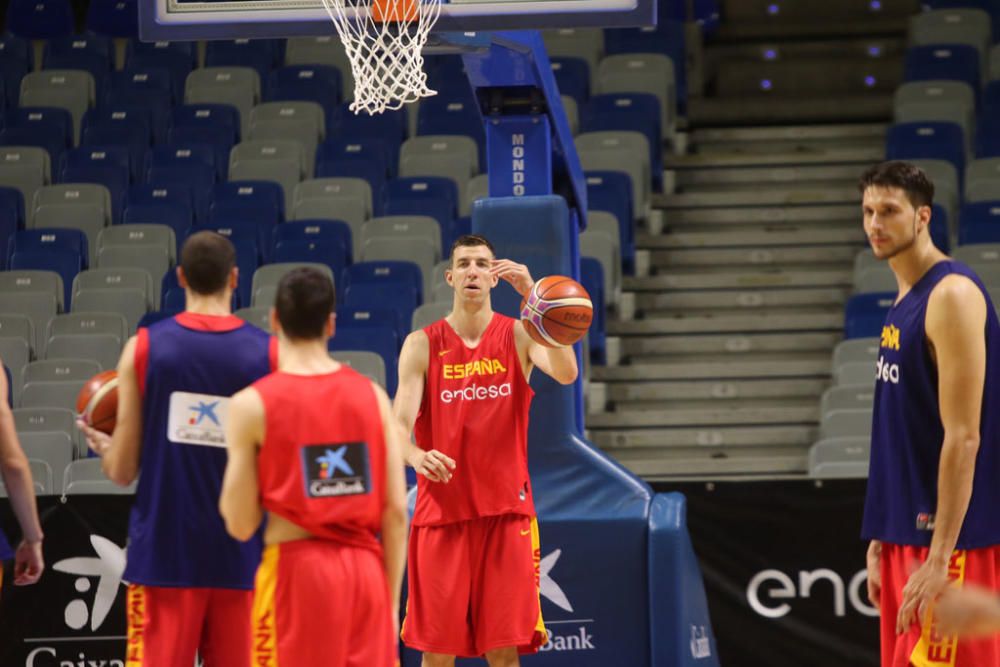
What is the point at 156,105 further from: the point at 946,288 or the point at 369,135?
the point at 946,288

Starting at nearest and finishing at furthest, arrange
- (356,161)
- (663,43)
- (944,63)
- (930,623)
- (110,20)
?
(930,623) → (356,161) → (944,63) → (663,43) → (110,20)

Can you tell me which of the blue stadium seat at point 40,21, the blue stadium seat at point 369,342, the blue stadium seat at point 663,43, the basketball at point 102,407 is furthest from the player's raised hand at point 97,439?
the blue stadium seat at point 40,21

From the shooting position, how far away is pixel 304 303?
4363 mm

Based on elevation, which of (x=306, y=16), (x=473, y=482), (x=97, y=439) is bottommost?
(x=473, y=482)

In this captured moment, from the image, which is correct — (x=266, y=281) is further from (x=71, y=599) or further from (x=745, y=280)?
(x=745, y=280)

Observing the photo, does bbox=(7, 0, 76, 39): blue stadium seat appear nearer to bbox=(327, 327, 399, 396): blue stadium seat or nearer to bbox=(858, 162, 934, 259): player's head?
bbox=(327, 327, 399, 396): blue stadium seat

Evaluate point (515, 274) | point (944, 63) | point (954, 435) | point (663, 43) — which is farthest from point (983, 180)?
Result: point (954, 435)

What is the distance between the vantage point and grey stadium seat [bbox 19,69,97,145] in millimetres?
14758

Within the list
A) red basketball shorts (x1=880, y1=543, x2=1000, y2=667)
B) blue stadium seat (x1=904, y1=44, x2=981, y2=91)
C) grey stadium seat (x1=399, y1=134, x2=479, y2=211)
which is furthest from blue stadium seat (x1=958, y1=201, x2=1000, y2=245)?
red basketball shorts (x1=880, y1=543, x2=1000, y2=667)

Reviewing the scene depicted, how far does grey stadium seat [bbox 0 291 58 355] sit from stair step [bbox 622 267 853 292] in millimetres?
4878

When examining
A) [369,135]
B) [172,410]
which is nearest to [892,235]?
[172,410]

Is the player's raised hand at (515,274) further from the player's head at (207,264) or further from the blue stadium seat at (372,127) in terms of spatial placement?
the blue stadium seat at (372,127)

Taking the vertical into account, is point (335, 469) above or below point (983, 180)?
below

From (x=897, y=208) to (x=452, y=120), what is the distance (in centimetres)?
998
